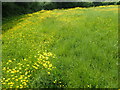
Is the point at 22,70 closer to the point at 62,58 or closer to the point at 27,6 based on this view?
the point at 62,58

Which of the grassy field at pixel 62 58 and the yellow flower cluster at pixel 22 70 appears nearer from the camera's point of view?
the yellow flower cluster at pixel 22 70

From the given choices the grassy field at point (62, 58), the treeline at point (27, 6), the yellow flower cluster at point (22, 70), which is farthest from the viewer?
the treeline at point (27, 6)

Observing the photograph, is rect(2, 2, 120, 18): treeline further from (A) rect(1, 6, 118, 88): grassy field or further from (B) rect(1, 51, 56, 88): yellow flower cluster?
→ (B) rect(1, 51, 56, 88): yellow flower cluster

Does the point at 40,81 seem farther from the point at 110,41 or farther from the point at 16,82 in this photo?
the point at 110,41

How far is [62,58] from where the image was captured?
6.60 meters

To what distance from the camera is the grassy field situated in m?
5.23

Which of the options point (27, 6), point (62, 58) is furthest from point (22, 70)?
point (27, 6)

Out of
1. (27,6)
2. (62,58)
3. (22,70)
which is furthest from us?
(27,6)

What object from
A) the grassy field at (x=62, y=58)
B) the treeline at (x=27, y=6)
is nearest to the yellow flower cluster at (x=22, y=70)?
the grassy field at (x=62, y=58)

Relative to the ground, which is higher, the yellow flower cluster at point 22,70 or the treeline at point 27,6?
the treeline at point 27,6

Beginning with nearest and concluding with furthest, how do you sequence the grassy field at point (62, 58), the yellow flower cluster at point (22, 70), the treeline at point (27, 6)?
the yellow flower cluster at point (22, 70)
the grassy field at point (62, 58)
the treeline at point (27, 6)

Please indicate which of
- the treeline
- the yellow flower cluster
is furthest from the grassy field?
the treeline

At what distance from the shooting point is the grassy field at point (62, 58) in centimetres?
523

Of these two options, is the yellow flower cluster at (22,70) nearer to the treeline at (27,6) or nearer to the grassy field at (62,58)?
the grassy field at (62,58)
